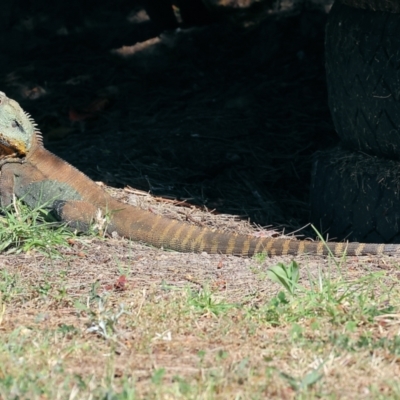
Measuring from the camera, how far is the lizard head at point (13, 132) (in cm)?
649

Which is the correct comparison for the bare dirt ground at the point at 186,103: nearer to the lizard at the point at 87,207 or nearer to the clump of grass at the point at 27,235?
the lizard at the point at 87,207

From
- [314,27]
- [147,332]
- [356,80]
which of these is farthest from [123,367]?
[314,27]

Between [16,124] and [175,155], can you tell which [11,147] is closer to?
[16,124]

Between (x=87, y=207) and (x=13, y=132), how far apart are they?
943 mm

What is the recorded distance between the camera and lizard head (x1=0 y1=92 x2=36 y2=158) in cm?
649

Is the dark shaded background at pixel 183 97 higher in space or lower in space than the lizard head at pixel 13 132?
lower

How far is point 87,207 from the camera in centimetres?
612

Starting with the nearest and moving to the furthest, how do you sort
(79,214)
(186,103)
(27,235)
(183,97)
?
(27,235)
(79,214)
(186,103)
(183,97)

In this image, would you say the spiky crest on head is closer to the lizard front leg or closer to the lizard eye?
the lizard eye

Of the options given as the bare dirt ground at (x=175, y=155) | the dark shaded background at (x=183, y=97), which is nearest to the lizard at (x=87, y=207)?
the bare dirt ground at (x=175, y=155)

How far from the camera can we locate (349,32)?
6.10 meters

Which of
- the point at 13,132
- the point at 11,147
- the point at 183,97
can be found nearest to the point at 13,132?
the point at 13,132

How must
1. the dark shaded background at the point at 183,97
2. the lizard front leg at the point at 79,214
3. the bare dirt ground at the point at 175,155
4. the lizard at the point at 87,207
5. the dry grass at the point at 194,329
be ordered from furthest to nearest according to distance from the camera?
the dark shaded background at the point at 183,97 < the lizard front leg at the point at 79,214 < the lizard at the point at 87,207 < the bare dirt ground at the point at 175,155 < the dry grass at the point at 194,329

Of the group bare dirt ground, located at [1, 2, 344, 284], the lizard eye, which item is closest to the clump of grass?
the lizard eye
